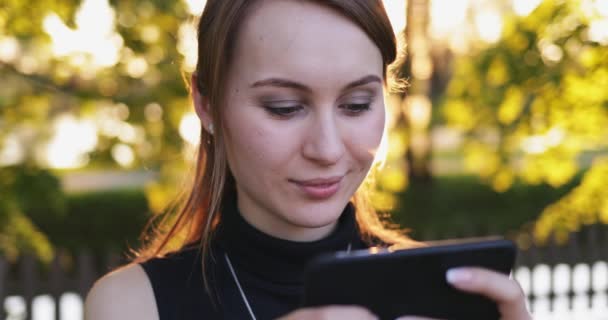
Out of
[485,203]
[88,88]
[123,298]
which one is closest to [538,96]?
[88,88]

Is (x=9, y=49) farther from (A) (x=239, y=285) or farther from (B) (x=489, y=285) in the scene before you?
(B) (x=489, y=285)

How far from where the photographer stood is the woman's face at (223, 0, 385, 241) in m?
1.54

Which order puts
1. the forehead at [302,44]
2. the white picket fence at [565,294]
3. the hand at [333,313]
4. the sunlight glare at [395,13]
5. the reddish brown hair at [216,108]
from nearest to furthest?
1. the hand at [333,313]
2. the forehead at [302,44]
3. the reddish brown hair at [216,108]
4. the sunlight glare at [395,13]
5. the white picket fence at [565,294]

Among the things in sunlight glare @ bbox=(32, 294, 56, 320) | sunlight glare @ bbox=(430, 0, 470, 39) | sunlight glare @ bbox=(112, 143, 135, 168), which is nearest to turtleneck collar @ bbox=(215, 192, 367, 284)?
sunlight glare @ bbox=(112, 143, 135, 168)

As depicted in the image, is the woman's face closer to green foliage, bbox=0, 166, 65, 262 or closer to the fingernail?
the fingernail

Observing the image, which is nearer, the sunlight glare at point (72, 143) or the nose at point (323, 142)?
the nose at point (323, 142)

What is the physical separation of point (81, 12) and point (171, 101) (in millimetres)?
859

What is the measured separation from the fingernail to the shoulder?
0.71 m

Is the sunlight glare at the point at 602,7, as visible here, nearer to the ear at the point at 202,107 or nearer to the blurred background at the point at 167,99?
the blurred background at the point at 167,99

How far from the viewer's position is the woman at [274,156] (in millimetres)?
1547

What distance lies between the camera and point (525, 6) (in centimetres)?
451

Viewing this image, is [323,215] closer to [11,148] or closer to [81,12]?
[81,12]

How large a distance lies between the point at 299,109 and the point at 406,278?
42 cm

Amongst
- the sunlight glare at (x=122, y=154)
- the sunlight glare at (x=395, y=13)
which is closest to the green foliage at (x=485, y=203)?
the sunlight glare at (x=122, y=154)
